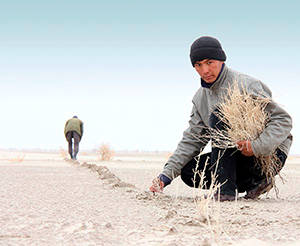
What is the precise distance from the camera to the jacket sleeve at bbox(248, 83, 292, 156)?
321 centimetres

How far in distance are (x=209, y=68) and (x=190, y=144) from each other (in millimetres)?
733

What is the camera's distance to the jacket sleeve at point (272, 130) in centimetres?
321

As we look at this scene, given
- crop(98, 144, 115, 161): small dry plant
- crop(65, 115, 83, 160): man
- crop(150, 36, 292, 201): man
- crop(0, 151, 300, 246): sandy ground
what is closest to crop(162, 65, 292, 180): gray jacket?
crop(150, 36, 292, 201): man

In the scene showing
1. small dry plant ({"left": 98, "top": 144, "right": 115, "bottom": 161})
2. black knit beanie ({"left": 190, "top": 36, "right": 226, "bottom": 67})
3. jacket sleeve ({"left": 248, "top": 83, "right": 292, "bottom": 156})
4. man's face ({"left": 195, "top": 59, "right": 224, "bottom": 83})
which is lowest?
small dry plant ({"left": 98, "top": 144, "right": 115, "bottom": 161})

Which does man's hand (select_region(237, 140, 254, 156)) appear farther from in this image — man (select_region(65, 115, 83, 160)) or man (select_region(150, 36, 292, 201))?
man (select_region(65, 115, 83, 160))

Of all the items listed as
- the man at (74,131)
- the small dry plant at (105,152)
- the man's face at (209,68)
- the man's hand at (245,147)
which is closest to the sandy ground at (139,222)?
the man's hand at (245,147)

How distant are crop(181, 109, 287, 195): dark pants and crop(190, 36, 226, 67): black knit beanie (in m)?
0.48

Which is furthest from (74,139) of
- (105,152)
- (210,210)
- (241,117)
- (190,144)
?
(210,210)

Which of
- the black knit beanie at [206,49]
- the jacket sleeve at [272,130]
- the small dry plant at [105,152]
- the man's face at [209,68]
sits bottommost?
the small dry plant at [105,152]

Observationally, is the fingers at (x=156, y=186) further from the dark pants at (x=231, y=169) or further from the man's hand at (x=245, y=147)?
the man's hand at (x=245, y=147)

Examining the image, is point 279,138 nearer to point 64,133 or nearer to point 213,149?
point 213,149

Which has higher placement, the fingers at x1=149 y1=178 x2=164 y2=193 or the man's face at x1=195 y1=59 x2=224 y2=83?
the man's face at x1=195 y1=59 x2=224 y2=83

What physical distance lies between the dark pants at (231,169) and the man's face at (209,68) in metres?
0.32

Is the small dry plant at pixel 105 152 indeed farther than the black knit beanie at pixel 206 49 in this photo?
Yes
